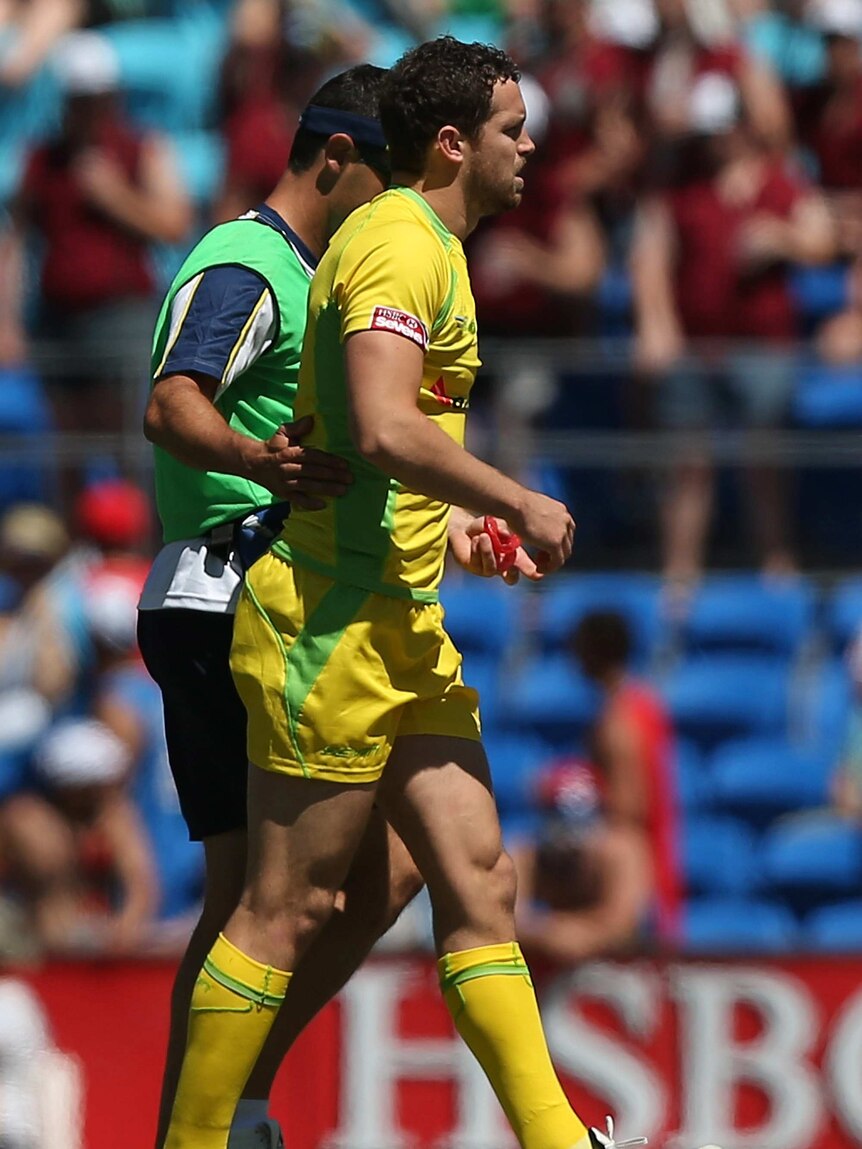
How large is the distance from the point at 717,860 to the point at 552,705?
89cm

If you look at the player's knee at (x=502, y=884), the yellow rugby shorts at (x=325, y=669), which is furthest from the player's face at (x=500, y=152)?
the player's knee at (x=502, y=884)

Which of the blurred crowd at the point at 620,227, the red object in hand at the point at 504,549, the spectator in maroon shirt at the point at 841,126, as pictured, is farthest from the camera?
the spectator in maroon shirt at the point at 841,126

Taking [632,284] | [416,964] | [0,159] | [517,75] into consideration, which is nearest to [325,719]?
[517,75]

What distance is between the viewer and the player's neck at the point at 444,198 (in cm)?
392

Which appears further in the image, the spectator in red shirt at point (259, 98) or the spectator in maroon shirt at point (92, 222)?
the spectator in red shirt at point (259, 98)

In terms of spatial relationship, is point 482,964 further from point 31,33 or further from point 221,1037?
point 31,33

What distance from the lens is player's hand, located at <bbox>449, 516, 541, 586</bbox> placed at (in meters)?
4.07

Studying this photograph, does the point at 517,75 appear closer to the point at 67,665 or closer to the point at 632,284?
the point at 67,665

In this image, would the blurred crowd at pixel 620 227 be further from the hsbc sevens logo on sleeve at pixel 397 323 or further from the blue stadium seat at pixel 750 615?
the hsbc sevens logo on sleeve at pixel 397 323

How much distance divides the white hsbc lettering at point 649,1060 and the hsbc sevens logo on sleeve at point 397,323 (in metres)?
3.12

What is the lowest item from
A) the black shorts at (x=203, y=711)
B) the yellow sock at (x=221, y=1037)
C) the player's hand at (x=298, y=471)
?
the yellow sock at (x=221, y=1037)

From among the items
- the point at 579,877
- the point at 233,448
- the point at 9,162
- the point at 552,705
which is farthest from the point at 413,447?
the point at 9,162

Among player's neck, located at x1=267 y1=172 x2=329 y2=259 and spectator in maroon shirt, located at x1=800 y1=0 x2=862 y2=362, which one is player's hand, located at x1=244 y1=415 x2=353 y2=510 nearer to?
player's neck, located at x1=267 y1=172 x2=329 y2=259

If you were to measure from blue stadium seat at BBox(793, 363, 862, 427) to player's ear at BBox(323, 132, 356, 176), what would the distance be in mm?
4341
